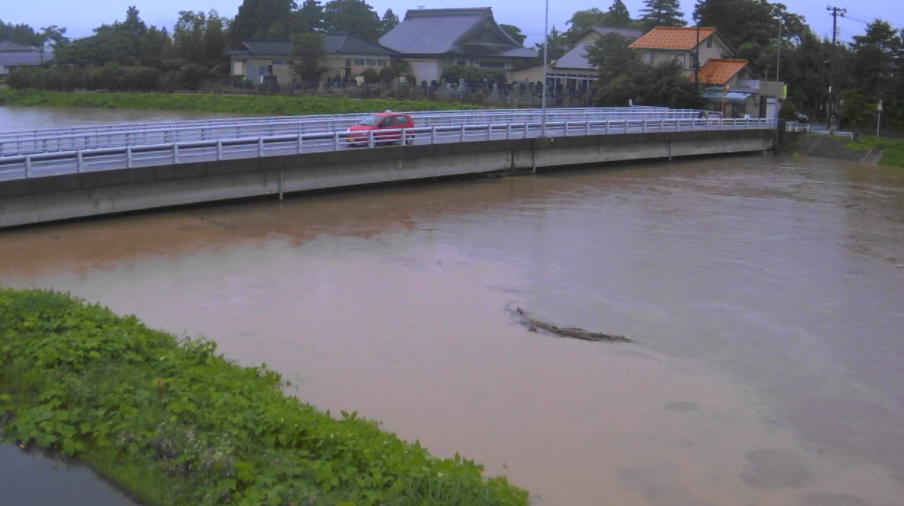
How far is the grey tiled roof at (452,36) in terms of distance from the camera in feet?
253

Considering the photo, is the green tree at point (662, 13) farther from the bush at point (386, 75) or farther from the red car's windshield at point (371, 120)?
the red car's windshield at point (371, 120)

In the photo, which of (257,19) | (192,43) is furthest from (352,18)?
(192,43)

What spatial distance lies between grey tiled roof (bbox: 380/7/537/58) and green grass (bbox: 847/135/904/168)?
3675 cm

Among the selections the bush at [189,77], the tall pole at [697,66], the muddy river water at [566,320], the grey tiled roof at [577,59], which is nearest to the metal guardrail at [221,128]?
the muddy river water at [566,320]

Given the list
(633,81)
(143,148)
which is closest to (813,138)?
(633,81)

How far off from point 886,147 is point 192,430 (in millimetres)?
42179

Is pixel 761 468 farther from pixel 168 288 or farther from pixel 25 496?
pixel 168 288

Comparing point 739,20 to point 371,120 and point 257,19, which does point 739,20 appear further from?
point 371,120

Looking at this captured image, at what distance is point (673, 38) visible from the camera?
60.3 metres

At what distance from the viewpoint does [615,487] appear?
927 centimetres

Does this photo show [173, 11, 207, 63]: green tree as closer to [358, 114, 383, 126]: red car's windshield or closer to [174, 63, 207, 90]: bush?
[174, 63, 207, 90]: bush

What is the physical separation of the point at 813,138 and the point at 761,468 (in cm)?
3982

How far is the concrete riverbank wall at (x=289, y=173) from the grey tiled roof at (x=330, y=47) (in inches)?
1678

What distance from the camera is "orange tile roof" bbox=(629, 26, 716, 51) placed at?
58844 millimetres
